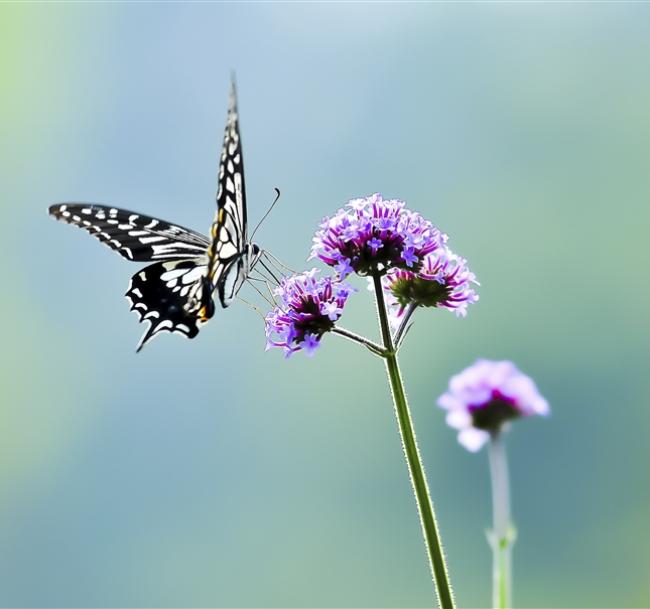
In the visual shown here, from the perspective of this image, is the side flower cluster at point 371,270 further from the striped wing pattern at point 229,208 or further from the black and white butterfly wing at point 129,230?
the black and white butterfly wing at point 129,230

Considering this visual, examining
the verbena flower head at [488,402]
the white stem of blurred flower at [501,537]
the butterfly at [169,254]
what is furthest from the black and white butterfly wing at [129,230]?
the white stem of blurred flower at [501,537]

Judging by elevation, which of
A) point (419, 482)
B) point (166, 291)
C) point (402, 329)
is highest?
point (166, 291)

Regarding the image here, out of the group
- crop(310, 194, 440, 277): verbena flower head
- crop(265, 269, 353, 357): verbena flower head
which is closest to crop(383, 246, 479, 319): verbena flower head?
crop(310, 194, 440, 277): verbena flower head

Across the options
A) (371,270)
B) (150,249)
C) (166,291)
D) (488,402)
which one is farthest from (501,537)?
(150,249)

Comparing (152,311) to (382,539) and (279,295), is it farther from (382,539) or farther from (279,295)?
(382,539)

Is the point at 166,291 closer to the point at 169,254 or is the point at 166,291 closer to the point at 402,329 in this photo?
the point at 169,254
